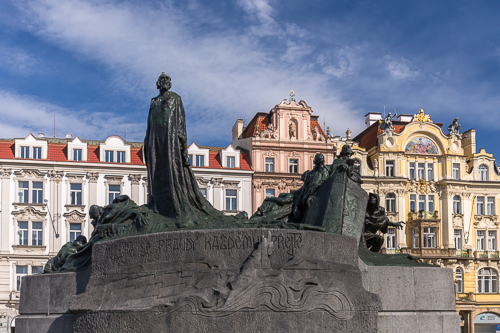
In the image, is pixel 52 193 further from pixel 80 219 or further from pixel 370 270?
pixel 370 270

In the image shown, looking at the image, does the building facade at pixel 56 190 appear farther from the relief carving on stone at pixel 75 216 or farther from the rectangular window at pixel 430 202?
the rectangular window at pixel 430 202

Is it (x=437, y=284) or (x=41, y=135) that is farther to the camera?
(x=41, y=135)

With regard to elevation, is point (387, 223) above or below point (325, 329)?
above

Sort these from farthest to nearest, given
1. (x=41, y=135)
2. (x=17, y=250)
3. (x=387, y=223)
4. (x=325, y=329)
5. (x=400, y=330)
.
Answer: (x=41, y=135) < (x=17, y=250) < (x=387, y=223) < (x=400, y=330) < (x=325, y=329)

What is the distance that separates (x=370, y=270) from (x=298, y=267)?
1321 millimetres

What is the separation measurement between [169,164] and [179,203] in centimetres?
65

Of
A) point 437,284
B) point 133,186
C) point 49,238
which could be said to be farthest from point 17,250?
point 437,284

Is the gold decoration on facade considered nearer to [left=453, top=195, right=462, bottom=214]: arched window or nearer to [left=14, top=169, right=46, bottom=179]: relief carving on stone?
[left=453, top=195, right=462, bottom=214]: arched window

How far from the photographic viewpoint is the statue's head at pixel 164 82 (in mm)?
11461

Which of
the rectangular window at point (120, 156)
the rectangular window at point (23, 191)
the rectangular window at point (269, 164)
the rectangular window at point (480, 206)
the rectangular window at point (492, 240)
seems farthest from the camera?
the rectangular window at point (480, 206)

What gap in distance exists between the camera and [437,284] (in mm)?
10312

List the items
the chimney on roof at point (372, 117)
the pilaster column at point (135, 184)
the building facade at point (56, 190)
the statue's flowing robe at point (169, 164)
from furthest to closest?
the chimney on roof at point (372, 117) < the pilaster column at point (135, 184) < the building facade at point (56, 190) < the statue's flowing robe at point (169, 164)

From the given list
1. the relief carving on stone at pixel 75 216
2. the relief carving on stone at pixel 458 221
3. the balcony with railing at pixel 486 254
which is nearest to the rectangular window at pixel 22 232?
the relief carving on stone at pixel 75 216

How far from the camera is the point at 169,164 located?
11125mm
